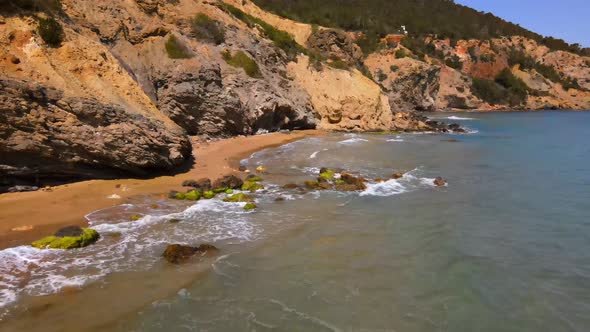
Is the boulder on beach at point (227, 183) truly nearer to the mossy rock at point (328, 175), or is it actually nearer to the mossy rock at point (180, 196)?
the mossy rock at point (180, 196)

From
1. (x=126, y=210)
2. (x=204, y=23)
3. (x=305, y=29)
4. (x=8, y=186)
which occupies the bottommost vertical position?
(x=126, y=210)

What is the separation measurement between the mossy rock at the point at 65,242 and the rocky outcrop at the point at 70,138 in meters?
4.33

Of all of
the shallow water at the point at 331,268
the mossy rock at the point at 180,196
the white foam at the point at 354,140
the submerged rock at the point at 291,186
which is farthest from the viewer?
the white foam at the point at 354,140

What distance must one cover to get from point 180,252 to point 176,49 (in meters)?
18.3

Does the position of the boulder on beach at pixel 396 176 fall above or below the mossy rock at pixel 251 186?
below

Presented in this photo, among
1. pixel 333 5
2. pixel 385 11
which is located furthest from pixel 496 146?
pixel 385 11

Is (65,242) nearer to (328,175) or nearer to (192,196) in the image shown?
(192,196)

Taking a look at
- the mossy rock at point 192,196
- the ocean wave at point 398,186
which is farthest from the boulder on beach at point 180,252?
the ocean wave at point 398,186

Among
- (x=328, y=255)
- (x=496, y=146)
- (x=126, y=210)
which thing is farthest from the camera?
(x=496, y=146)

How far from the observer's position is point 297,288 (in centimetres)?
873

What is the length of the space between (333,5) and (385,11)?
16.3 meters

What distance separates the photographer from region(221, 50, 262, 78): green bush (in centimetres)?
2983

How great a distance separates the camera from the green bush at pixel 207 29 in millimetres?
29125

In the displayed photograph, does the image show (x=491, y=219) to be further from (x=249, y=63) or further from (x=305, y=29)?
(x=305, y=29)
